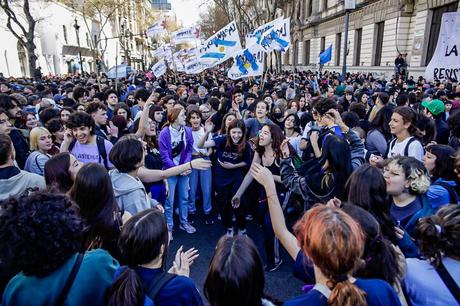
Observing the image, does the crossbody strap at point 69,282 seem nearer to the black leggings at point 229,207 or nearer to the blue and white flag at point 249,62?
the black leggings at point 229,207

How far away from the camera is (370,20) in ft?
82.4

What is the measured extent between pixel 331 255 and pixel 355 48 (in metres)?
29.6

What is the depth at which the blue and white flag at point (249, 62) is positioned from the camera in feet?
30.2

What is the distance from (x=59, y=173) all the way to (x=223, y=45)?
784 cm

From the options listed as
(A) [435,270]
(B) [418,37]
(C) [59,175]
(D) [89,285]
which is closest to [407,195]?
(A) [435,270]

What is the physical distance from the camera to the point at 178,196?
16.2 ft

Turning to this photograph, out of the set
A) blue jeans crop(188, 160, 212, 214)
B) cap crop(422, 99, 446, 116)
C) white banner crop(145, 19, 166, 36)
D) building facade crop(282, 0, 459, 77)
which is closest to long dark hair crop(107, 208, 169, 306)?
blue jeans crop(188, 160, 212, 214)

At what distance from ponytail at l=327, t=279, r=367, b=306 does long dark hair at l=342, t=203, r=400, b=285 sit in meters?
0.32

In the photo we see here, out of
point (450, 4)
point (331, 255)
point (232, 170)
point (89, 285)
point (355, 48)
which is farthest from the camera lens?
point (355, 48)

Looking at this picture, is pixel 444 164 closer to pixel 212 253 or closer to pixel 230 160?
pixel 230 160

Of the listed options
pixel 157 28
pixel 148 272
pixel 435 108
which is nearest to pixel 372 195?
pixel 148 272

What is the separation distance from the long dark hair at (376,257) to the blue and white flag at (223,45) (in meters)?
8.48

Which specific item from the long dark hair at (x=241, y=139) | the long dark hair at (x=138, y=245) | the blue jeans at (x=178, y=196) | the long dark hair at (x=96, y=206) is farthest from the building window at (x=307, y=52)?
the long dark hair at (x=138, y=245)

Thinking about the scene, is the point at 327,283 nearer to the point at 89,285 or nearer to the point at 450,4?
the point at 89,285
